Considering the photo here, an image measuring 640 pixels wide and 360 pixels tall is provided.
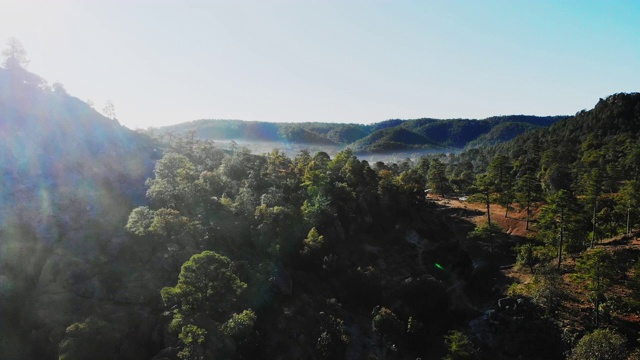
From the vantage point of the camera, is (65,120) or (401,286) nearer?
(401,286)

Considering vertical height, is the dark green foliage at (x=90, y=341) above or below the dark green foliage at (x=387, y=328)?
above

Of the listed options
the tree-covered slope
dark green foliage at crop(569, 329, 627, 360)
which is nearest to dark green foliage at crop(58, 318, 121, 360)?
the tree-covered slope

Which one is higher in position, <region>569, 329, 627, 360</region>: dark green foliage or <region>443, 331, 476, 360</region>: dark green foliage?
<region>569, 329, 627, 360</region>: dark green foliage

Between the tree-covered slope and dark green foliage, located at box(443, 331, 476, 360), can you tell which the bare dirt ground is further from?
the tree-covered slope

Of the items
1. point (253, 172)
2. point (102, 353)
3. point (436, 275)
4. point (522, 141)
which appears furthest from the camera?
point (522, 141)

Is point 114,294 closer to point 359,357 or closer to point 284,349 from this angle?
point 284,349

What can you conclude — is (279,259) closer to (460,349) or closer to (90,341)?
(90,341)

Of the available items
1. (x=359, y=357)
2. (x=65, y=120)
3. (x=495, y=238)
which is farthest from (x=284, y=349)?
(x=65, y=120)

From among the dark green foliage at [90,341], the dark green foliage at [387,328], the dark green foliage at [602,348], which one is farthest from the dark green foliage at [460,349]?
the dark green foliage at [90,341]

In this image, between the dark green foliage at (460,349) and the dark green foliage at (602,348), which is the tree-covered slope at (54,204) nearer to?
the dark green foliage at (460,349)
